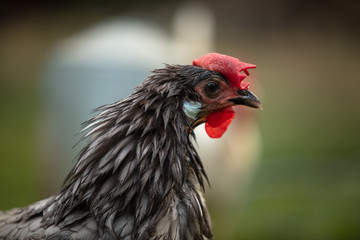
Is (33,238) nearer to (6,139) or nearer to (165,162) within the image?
(165,162)

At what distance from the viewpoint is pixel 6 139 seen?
7871 millimetres

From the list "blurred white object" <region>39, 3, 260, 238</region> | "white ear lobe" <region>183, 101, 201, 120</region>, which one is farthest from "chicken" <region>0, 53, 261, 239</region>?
"blurred white object" <region>39, 3, 260, 238</region>

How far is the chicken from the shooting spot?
6.38 feet

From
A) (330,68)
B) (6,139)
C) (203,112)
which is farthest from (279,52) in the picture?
(203,112)

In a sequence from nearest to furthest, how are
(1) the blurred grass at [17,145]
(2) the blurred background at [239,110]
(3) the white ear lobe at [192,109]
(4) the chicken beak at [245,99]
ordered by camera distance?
(3) the white ear lobe at [192,109] < (4) the chicken beak at [245,99] < (2) the blurred background at [239,110] < (1) the blurred grass at [17,145]

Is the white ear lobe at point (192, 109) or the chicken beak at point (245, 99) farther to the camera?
the chicken beak at point (245, 99)

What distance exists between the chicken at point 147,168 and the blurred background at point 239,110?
227 cm

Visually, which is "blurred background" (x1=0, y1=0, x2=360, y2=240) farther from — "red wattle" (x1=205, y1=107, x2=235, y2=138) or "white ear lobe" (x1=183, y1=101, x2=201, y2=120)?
"white ear lobe" (x1=183, y1=101, x2=201, y2=120)

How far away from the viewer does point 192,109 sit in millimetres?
2121

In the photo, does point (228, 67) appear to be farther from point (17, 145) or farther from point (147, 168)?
point (17, 145)

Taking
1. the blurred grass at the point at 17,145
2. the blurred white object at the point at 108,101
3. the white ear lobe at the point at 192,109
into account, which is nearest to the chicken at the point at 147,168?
the white ear lobe at the point at 192,109

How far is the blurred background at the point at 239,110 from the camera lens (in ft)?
15.1

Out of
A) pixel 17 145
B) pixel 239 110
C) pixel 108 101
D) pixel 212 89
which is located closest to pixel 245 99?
pixel 212 89

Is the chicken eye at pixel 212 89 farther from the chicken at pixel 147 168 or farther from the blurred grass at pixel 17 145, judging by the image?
the blurred grass at pixel 17 145
